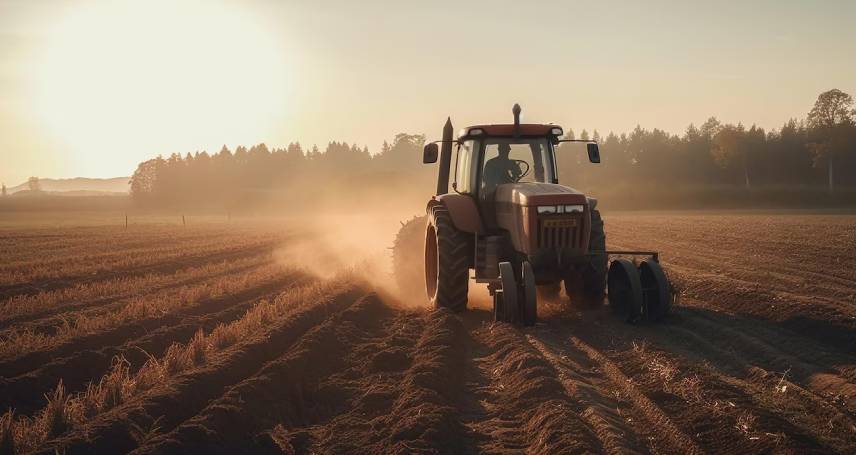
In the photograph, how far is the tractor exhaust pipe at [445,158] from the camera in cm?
1229

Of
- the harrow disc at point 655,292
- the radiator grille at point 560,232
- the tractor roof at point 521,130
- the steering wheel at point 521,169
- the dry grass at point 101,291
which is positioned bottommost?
the dry grass at point 101,291

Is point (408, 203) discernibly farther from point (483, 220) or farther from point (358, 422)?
point (358, 422)

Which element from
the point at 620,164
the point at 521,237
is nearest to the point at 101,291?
the point at 521,237

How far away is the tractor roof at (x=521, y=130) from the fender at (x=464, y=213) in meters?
0.95

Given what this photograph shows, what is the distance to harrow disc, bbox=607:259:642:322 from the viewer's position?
964 cm

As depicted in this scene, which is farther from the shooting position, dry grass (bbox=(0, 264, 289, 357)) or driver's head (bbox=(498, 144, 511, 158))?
driver's head (bbox=(498, 144, 511, 158))

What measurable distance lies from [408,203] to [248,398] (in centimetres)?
3930

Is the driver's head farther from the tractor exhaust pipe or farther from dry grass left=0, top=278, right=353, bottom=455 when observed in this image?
dry grass left=0, top=278, right=353, bottom=455

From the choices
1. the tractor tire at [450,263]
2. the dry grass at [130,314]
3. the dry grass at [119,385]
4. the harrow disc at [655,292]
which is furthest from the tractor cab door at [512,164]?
the dry grass at [130,314]

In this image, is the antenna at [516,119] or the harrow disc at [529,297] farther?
the antenna at [516,119]

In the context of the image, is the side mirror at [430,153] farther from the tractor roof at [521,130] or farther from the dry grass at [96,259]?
the dry grass at [96,259]

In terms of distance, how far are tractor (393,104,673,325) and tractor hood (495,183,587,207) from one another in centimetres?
1

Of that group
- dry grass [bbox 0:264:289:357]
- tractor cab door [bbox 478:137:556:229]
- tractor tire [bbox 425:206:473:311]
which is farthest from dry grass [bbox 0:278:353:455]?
tractor cab door [bbox 478:137:556:229]

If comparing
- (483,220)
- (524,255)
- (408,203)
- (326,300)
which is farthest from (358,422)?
(408,203)
